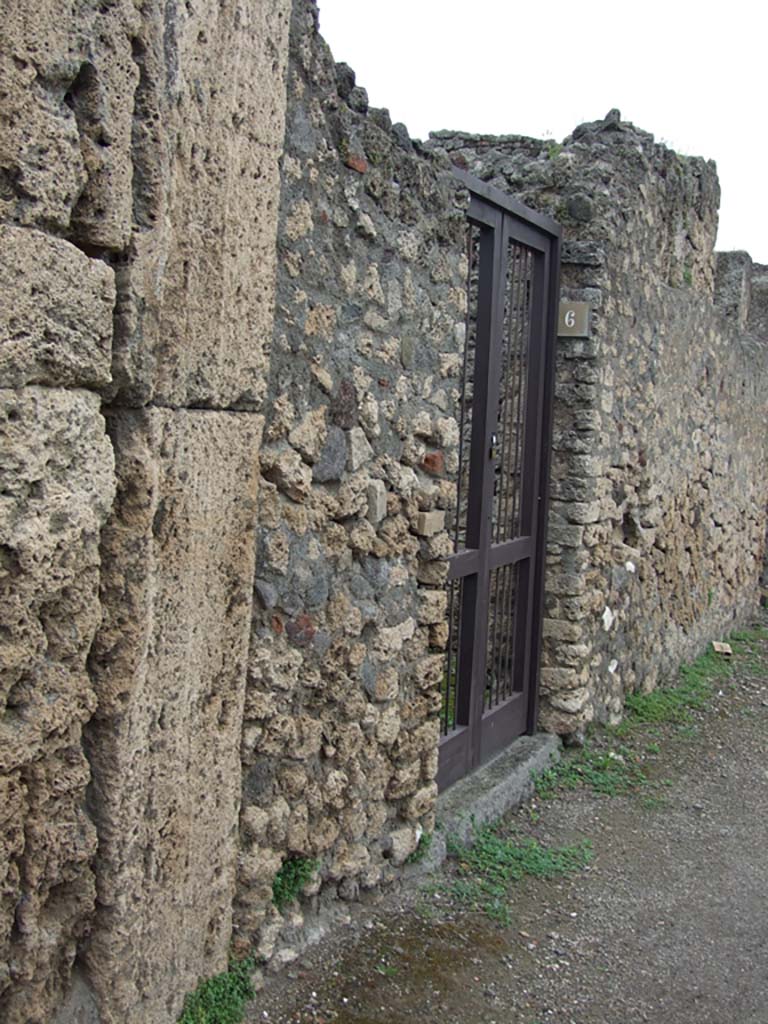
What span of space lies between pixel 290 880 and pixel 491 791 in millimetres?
1557

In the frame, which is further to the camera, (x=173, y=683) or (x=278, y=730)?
(x=278, y=730)

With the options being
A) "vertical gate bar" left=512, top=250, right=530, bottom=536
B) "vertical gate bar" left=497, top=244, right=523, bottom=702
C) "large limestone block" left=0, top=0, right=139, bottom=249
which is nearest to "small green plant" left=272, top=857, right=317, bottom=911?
"large limestone block" left=0, top=0, right=139, bottom=249

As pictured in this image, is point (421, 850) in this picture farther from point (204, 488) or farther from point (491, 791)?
point (204, 488)

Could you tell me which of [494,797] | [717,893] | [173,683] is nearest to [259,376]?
[173,683]

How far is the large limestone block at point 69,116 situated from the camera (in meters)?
1.72

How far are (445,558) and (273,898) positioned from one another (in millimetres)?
1221

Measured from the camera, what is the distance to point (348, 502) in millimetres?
3020

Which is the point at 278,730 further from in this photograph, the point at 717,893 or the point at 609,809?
the point at 609,809

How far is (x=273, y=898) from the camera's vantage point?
2.88 m

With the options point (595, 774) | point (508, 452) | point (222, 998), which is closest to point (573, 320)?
point (508, 452)

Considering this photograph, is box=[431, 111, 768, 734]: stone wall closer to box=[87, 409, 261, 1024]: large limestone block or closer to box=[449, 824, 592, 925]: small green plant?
box=[449, 824, 592, 925]: small green plant

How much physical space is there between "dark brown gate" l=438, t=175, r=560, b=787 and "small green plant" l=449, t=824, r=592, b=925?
34 centimetres

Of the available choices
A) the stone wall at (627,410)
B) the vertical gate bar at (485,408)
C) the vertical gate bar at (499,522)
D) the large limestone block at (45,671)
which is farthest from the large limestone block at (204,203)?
the stone wall at (627,410)

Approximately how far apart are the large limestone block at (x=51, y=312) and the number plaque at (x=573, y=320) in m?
3.54
